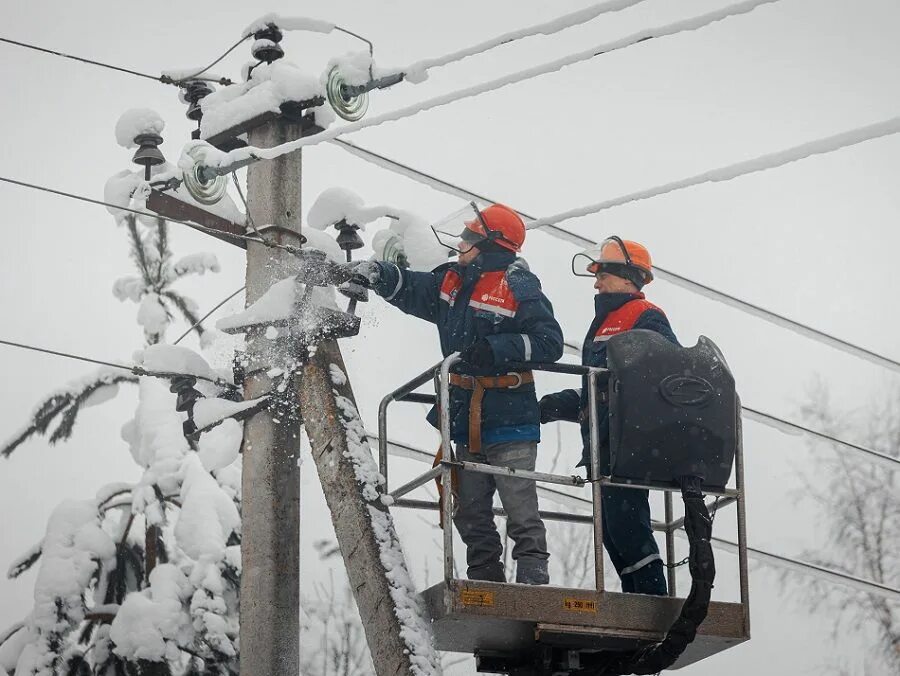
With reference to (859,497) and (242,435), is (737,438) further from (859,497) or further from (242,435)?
(859,497)

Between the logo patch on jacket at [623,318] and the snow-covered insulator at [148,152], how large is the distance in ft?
8.76

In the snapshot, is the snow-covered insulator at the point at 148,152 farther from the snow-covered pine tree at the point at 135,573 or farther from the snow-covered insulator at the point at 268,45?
the snow-covered pine tree at the point at 135,573

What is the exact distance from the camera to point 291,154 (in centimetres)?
742

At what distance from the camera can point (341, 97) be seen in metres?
7.30

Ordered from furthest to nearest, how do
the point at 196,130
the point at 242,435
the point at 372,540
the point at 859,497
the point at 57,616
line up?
1. the point at 859,497
2. the point at 57,616
3. the point at 196,130
4. the point at 242,435
5. the point at 372,540

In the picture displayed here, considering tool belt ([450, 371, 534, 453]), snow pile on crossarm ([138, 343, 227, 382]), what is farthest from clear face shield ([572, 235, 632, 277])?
snow pile on crossarm ([138, 343, 227, 382])

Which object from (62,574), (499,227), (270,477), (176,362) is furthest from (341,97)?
(62,574)

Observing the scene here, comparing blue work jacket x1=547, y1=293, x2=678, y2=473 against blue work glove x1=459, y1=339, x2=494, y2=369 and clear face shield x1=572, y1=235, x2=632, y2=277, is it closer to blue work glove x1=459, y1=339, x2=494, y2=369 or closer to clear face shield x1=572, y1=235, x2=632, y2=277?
clear face shield x1=572, y1=235, x2=632, y2=277

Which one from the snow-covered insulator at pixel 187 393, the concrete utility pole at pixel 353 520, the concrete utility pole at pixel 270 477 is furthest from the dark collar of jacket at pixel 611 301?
the snow-covered insulator at pixel 187 393

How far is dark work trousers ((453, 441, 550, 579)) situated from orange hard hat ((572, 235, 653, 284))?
110 cm

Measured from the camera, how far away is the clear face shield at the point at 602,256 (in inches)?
287

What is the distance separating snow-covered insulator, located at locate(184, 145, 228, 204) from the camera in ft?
24.4

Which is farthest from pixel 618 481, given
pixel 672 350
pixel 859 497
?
pixel 859 497

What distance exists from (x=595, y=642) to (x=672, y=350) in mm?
1405
